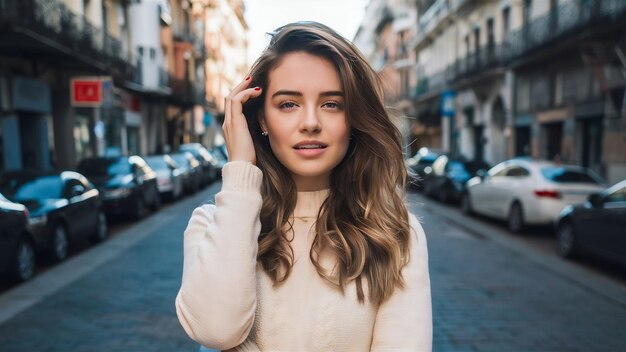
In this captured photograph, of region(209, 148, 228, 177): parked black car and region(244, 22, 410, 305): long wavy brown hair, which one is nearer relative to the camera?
region(244, 22, 410, 305): long wavy brown hair

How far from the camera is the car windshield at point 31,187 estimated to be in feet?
26.2

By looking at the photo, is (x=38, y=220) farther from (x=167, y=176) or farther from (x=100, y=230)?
(x=167, y=176)

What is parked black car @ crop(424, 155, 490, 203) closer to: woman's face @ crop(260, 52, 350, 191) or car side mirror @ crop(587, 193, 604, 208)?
car side mirror @ crop(587, 193, 604, 208)

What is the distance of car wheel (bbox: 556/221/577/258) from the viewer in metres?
7.89

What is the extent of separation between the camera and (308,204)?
68.7 inches

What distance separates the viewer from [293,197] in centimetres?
173

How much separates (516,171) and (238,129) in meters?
10.7

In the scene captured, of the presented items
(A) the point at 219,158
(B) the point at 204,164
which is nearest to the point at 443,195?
(B) the point at 204,164

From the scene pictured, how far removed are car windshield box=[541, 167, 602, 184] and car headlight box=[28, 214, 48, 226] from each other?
8.90 m

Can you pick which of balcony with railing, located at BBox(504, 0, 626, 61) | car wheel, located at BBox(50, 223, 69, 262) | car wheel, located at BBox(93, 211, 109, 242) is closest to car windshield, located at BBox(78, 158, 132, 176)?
car wheel, located at BBox(93, 211, 109, 242)

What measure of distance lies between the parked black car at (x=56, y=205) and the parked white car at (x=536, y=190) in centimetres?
826

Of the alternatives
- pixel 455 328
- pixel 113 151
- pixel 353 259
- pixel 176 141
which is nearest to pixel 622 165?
pixel 455 328

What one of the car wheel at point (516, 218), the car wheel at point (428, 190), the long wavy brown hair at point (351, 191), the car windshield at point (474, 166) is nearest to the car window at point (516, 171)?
the car wheel at point (516, 218)

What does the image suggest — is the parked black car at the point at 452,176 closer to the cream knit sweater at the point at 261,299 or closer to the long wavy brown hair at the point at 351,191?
the long wavy brown hair at the point at 351,191
